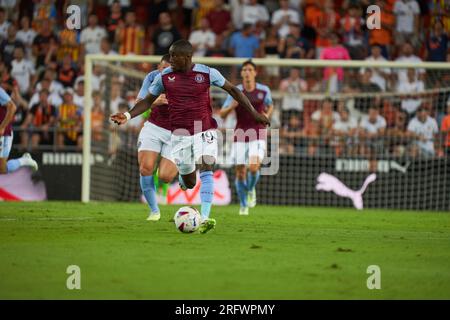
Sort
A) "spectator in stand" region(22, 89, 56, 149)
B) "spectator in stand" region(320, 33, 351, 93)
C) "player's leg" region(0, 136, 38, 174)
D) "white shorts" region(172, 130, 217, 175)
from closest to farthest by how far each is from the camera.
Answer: "white shorts" region(172, 130, 217, 175)
"player's leg" region(0, 136, 38, 174)
"spectator in stand" region(22, 89, 56, 149)
"spectator in stand" region(320, 33, 351, 93)

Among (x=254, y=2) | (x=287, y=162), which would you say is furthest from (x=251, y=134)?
(x=254, y=2)

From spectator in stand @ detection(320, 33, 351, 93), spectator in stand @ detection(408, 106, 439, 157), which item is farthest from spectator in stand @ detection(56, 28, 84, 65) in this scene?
spectator in stand @ detection(408, 106, 439, 157)

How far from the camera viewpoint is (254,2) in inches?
908

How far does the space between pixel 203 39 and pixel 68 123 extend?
13.7 ft

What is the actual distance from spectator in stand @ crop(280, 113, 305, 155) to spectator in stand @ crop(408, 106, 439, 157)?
97.5 inches

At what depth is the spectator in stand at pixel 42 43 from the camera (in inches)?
894

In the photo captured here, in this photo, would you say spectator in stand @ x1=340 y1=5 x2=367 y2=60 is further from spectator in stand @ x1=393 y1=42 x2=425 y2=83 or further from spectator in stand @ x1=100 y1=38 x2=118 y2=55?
spectator in stand @ x1=100 y1=38 x2=118 y2=55

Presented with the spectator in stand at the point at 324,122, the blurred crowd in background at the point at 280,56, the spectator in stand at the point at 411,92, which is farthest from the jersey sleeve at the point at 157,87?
the spectator in stand at the point at 411,92

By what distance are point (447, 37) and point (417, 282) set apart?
16006 millimetres

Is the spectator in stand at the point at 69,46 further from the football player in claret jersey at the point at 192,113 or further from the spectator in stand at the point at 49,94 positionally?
the football player in claret jersey at the point at 192,113

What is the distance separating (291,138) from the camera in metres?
20.5

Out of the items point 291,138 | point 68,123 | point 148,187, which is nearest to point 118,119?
point 148,187

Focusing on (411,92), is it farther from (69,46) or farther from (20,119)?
(20,119)

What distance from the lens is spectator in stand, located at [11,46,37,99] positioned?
2222 centimetres
